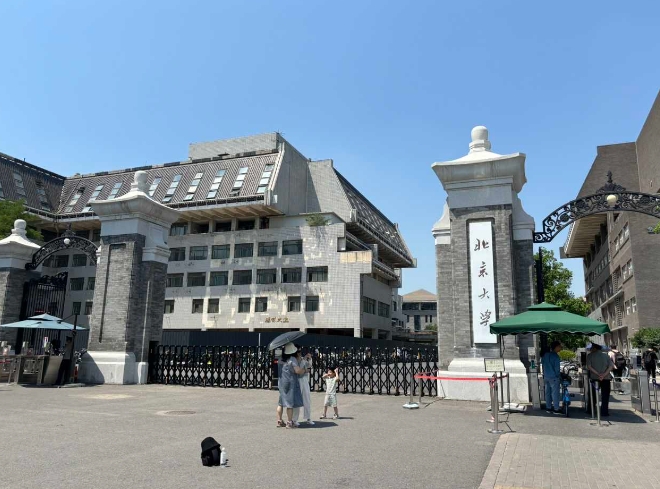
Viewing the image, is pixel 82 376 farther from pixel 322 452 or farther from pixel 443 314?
pixel 322 452

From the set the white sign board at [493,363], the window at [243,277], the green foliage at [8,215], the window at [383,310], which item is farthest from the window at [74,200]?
the white sign board at [493,363]

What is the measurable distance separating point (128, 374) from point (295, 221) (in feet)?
120

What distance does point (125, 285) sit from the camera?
1894 cm

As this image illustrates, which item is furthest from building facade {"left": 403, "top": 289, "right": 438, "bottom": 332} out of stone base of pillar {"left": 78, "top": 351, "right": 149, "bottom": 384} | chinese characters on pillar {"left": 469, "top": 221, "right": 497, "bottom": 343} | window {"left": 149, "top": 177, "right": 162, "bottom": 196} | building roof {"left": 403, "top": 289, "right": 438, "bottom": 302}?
chinese characters on pillar {"left": 469, "top": 221, "right": 497, "bottom": 343}

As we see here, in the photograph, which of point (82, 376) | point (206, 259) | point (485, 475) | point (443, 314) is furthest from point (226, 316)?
point (485, 475)

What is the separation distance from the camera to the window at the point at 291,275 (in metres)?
51.8

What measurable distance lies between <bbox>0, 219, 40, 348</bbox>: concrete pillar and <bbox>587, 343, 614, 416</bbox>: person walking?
Answer: 70.3 feet

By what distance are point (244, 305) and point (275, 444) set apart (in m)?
45.6

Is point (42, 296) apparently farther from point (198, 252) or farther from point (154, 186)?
point (154, 186)

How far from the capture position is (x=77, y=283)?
59250mm

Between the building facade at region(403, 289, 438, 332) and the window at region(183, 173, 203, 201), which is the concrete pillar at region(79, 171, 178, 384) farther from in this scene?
the building facade at region(403, 289, 438, 332)

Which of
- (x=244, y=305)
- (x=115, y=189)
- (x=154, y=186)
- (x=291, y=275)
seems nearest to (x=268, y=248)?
(x=291, y=275)

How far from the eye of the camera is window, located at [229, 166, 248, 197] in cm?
5323

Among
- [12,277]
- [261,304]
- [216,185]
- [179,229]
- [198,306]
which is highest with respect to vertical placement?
[216,185]
